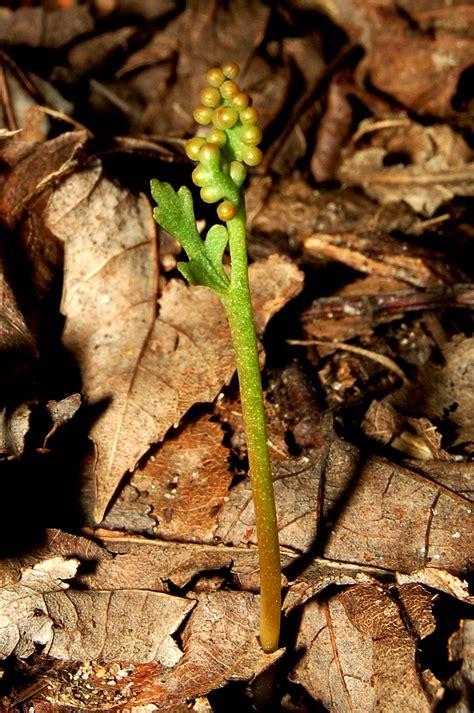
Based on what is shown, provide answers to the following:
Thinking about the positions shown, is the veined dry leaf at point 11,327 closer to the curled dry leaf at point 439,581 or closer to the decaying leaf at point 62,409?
the decaying leaf at point 62,409

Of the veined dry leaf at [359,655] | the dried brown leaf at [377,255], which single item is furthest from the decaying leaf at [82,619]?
the dried brown leaf at [377,255]

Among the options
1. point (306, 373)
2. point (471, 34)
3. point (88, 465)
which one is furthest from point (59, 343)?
point (471, 34)

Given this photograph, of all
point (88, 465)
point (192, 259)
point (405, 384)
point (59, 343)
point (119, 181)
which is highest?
point (192, 259)

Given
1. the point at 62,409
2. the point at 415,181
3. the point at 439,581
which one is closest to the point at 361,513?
the point at 439,581

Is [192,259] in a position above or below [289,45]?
above

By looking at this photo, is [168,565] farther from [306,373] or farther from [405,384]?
[405,384]

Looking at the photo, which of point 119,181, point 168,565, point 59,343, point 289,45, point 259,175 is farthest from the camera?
point 289,45

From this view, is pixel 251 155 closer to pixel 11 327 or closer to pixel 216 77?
pixel 216 77
